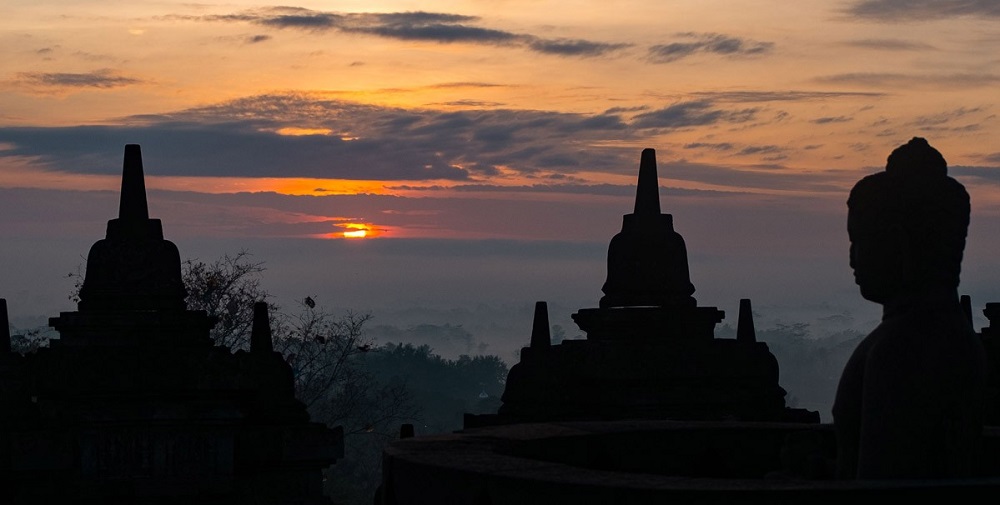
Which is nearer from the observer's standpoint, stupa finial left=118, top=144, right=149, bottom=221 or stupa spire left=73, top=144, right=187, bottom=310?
stupa spire left=73, top=144, right=187, bottom=310

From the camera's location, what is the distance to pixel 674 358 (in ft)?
60.5

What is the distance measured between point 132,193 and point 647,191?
7.06 metres

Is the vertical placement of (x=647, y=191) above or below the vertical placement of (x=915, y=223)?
above

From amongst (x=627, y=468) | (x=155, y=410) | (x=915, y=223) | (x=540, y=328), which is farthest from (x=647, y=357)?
(x=915, y=223)

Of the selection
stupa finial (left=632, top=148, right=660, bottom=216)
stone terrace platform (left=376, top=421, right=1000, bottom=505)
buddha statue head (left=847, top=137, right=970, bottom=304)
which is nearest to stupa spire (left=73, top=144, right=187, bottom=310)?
stupa finial (left=632, top=148, right=660, bottom=216)

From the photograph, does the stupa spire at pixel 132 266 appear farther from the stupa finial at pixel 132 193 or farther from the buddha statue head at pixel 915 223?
the buddha statue head at pixel 915 223

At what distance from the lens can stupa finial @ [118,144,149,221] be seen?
17.8m

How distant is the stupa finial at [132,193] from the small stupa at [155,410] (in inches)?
28.6

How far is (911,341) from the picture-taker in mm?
6438

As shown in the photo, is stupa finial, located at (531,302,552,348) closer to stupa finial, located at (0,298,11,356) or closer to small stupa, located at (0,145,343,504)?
small stupa, located at (0,145,343,504)

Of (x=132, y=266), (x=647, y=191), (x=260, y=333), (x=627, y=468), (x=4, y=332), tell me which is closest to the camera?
(x=627, y=468)

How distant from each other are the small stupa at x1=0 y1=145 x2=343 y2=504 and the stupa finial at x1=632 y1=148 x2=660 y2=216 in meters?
5.86

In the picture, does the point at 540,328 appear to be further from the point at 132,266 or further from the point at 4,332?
the point at 4,332

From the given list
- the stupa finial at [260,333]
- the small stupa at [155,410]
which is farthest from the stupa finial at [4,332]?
the stupa finial at [260,333]
